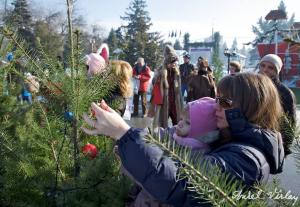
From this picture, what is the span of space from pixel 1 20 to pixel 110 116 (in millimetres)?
1330

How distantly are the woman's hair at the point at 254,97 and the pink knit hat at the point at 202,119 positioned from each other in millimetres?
86

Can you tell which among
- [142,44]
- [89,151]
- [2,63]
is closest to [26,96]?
[2,63]

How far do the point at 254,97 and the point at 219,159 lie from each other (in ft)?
1.19

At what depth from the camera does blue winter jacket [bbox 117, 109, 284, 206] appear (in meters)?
1.16

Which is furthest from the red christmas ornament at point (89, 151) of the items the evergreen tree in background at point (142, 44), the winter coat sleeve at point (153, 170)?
the evergreen tree in background at point (142, 44)

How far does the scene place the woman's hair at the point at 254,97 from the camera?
4.94ft

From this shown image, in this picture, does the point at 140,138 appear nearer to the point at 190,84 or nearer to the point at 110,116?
the point at 110,116

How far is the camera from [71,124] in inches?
66.6

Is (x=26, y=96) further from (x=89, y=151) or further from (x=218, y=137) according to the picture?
(x=218, y=137)

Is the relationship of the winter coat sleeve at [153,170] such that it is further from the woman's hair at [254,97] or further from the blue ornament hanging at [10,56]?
the blue ornament hanging at [10,56]

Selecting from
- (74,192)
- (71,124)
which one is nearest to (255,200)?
(74,192)

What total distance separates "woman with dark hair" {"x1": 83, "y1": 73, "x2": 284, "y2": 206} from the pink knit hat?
30 mm

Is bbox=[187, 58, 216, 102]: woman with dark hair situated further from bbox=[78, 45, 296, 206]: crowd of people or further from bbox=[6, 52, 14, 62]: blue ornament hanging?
bbox=[78, 45, 296, 206]: crowd of people

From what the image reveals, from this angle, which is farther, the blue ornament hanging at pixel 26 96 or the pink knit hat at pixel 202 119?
the blue ornament hanging at pixel 26 96
